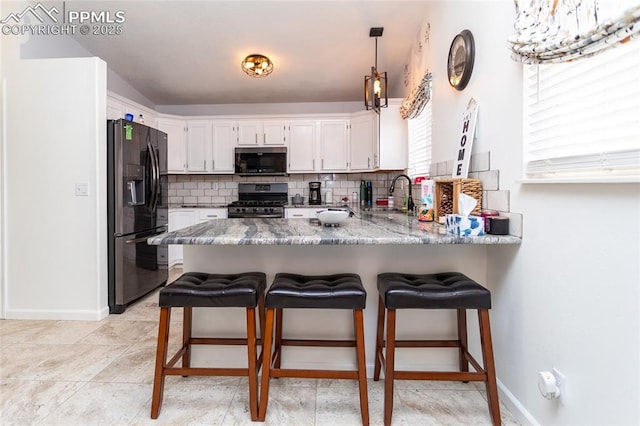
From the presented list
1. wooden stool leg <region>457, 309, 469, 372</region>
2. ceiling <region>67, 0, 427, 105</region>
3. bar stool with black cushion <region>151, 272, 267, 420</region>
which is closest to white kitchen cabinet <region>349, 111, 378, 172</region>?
ceiling <region>67, 0, 427, 105</region>

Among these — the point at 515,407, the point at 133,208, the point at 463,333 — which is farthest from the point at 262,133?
the point at 515,407

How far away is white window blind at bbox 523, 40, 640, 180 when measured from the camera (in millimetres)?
913

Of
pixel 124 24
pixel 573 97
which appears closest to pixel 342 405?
pixel 573 97

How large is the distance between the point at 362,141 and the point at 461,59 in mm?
2533

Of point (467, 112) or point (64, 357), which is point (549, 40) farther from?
point (64, 357)

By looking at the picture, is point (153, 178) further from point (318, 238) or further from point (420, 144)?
point (420, 144)

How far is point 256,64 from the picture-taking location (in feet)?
11.7

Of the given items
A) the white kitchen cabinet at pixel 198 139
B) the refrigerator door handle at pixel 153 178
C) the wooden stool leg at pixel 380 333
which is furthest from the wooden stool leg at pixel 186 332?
the white kitchen cabinet at pixel 198 139

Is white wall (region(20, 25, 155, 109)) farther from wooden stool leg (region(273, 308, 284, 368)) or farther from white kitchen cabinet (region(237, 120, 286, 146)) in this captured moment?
wooden stool leg (region(273, 308, 284, 368))

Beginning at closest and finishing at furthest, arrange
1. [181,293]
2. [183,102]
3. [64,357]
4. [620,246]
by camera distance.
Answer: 1. [620,246]
2. [181,293]
3. [64,357]
4. [183,102]

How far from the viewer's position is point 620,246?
944 millimetres

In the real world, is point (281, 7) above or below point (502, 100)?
above

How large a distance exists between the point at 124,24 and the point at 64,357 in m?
2.85

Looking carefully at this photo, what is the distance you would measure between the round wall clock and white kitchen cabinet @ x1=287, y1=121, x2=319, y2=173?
2.64 m
